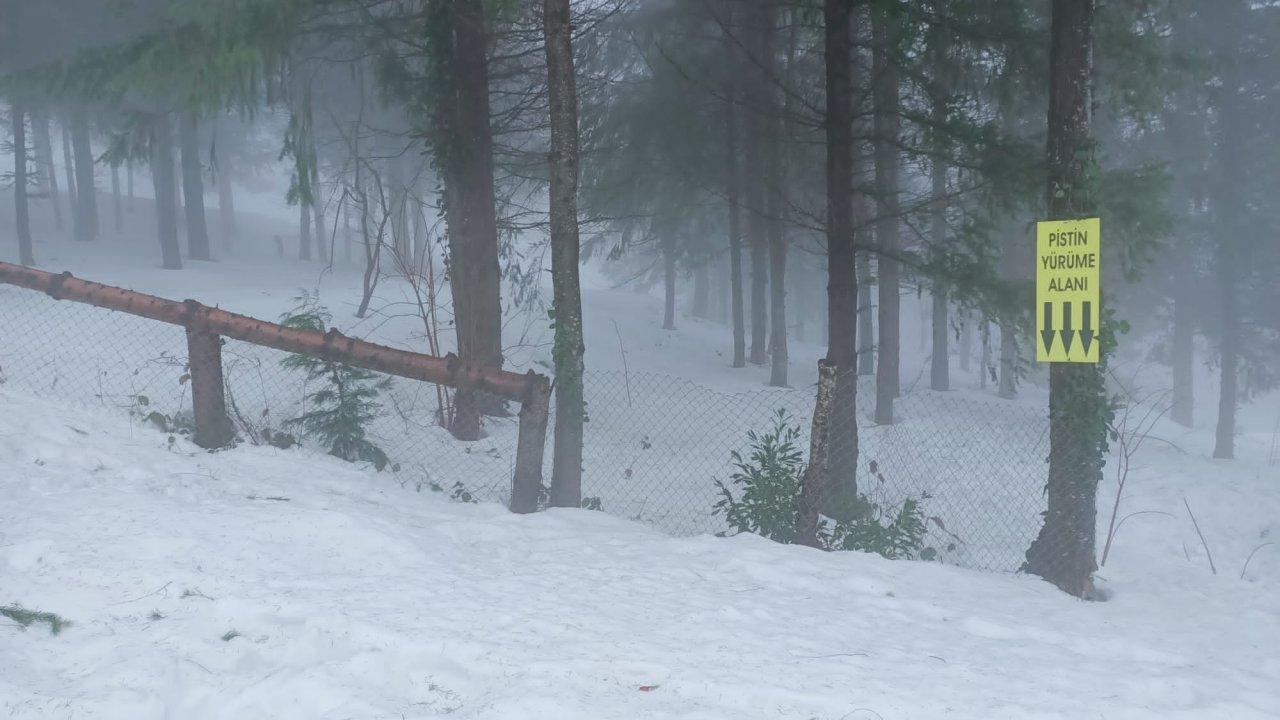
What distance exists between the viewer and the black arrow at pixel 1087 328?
6.44m

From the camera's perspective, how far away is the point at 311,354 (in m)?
7.30

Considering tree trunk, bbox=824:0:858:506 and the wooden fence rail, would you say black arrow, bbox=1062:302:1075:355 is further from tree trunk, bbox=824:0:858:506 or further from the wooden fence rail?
the wooden fence rail

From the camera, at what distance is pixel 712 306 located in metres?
44.8

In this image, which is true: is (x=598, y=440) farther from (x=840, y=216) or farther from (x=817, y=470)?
(x=817, y=470)

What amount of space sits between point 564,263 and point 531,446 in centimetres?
163

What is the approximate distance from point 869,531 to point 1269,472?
10.2 meters

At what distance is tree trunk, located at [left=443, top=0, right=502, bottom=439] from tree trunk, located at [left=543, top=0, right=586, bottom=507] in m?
2.74

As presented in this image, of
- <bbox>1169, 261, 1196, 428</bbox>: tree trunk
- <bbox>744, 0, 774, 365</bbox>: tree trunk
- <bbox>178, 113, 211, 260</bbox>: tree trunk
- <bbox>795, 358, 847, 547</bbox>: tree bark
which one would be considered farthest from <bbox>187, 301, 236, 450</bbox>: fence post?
<bbox>1169, 261, 1196, 428</bbox>: tree trunk

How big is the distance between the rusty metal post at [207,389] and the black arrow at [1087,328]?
633 cm

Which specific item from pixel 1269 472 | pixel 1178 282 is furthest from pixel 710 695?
pixel 1178 282

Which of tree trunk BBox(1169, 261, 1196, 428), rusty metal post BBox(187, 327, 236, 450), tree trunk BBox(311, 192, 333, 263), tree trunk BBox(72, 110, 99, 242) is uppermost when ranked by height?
tree trunk BBox(72, 110, 99, 242)

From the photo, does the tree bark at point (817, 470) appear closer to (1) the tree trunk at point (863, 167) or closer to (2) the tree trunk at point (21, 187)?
(1) the tree trunk at point (863, 167)

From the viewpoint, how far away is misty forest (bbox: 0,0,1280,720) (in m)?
4.43

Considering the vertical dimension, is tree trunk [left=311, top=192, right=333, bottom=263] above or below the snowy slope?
above
